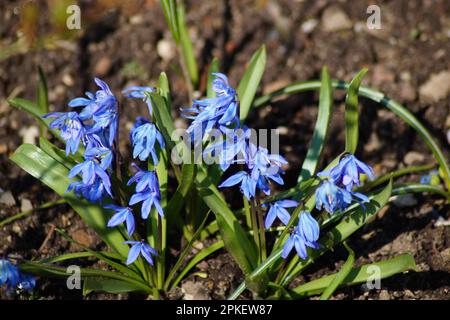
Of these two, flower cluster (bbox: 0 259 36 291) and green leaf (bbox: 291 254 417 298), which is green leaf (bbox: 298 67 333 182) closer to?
green leaf (bbox: 291 254 417 298)

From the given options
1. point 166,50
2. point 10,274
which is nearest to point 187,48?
point 166,50

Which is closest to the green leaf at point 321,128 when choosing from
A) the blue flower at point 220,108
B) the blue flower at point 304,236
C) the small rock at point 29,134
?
the blue flower at point 304,236

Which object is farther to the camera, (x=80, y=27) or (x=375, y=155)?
(x=80, y=27)

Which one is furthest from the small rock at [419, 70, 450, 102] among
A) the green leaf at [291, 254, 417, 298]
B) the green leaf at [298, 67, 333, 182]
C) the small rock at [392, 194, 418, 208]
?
the green leaf at [291, 254, 417, 298]

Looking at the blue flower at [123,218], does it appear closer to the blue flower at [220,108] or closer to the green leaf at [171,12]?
the blue flower at [220,108]

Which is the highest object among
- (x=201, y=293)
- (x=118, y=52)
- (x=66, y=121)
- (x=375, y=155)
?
(x=118, y=52)

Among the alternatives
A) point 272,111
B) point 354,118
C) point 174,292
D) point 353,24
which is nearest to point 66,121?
point 174,292

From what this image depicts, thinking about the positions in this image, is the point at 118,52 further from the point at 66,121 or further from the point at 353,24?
the point at 66,121
